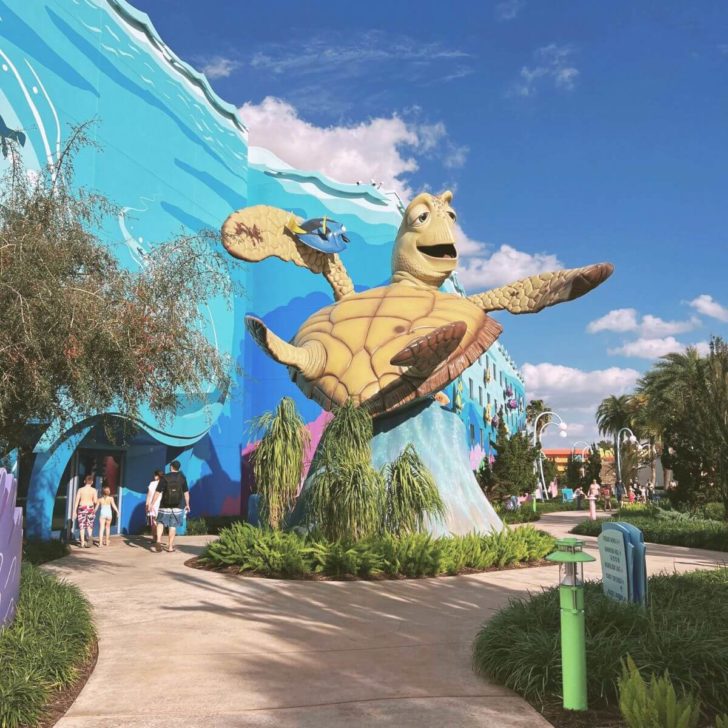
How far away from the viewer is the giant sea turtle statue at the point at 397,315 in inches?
404

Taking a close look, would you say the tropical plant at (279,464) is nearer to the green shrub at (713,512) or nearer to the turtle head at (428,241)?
the turtle head at (428,241)

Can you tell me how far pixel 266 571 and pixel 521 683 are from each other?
16.8 feet

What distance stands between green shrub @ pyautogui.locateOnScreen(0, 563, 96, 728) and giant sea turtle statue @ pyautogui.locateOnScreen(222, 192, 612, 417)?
4857 mm

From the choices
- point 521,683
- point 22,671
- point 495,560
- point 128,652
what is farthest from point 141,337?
point 495,560

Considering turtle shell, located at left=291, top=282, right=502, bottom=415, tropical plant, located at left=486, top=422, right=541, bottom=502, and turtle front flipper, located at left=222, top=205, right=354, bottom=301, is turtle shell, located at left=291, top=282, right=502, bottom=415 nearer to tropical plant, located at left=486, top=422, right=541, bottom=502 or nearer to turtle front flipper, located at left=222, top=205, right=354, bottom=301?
turtle front flipper, located at left=222, top=205, right=354, bottom=301

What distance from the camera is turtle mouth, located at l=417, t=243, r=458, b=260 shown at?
1231cm

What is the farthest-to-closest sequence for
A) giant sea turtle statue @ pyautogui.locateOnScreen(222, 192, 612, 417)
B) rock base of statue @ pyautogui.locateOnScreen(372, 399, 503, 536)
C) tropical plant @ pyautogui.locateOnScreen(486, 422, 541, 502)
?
1. tropical plant @ pyautogui.locateOnScreen(486, 422, 541, 502)
2. rock base of statue @ pyautogui.locateOnScreen(372, 399, 503, 536)
3. giant sea turtle statue @ pyautogui.locateOnScreen(222, 192, 612, 417)

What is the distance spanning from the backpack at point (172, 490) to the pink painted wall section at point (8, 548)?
657cm

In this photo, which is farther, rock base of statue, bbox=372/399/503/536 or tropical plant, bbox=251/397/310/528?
rock base of statue, bbox=372/399/503/536

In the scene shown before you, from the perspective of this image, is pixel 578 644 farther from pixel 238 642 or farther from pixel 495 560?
pixel 495 560

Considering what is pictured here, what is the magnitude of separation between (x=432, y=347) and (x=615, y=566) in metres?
4.07

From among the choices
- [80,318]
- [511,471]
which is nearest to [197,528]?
[511,471]

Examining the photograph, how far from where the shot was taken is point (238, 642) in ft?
17.8

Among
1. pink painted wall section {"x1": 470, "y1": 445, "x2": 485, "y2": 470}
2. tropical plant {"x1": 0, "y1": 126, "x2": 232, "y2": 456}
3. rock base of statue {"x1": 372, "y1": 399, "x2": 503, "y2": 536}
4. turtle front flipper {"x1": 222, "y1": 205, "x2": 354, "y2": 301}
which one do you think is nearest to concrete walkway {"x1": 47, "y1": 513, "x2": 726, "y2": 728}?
rock base of statue {"x1": 372, "y1": 399, "x2": 503, "y2": 536}
